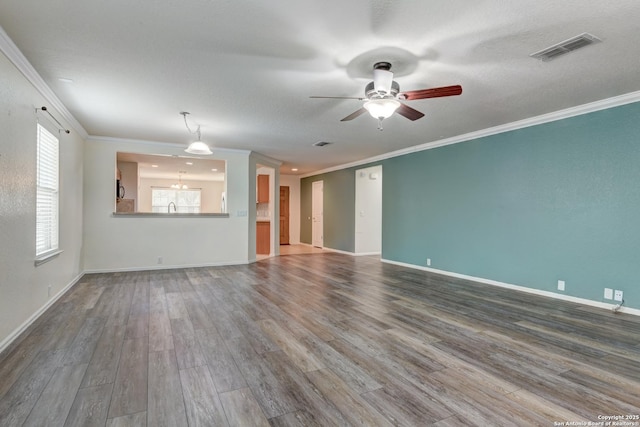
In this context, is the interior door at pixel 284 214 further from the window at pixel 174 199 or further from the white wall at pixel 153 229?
the white wall at pixel 153 229

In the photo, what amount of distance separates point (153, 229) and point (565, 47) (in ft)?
21.5

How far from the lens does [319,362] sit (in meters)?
2.42

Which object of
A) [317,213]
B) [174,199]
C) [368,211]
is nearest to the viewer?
[368,211]

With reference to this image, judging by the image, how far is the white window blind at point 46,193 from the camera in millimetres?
3506

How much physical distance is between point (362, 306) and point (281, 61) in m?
2.85

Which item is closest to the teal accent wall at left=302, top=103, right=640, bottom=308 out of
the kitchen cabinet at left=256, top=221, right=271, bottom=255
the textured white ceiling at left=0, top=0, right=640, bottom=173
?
the textured white ceiling at left=0, top=0, right=640, bottom=173

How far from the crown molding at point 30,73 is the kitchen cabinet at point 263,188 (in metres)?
4.66

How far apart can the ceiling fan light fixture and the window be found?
10.7 meters

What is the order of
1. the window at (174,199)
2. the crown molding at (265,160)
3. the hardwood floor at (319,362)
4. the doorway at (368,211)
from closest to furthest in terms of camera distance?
the hardwood floor at (319,362) → the crown molding at (265,160) → the doorway at (368,211) → the window at (174,199)

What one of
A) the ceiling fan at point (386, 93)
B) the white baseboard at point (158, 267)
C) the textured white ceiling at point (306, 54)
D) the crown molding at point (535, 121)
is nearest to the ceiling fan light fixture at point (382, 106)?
the ceiling fan at point (386, 93)

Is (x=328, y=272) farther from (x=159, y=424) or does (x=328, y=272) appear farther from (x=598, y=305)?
(x=159, y=424)

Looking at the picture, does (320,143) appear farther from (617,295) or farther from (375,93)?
(617,295)

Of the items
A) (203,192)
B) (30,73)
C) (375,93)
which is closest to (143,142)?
(30,73)

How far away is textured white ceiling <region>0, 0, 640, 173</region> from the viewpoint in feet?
7.08
